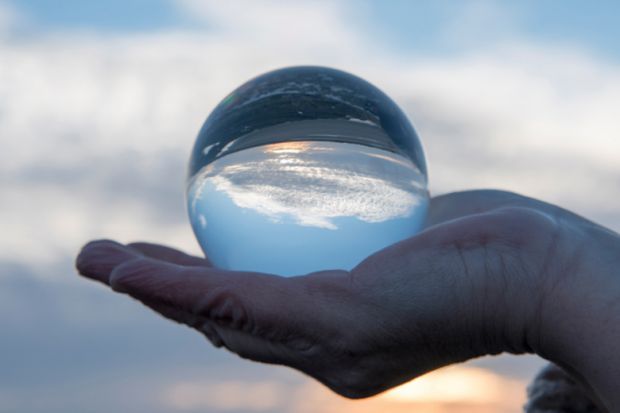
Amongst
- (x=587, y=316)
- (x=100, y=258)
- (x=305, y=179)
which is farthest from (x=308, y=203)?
(x=587, y=316)

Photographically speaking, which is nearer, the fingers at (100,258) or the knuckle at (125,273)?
the knuckle at (125,273)

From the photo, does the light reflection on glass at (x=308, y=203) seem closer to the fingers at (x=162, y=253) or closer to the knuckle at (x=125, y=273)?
the fingers at (x=162, y=253)

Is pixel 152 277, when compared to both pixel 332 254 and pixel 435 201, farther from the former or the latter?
pixel 435 201

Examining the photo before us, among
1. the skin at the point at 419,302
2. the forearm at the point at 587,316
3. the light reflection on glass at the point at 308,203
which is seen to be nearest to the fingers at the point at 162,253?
the light reflection on glass at the point at 308,203

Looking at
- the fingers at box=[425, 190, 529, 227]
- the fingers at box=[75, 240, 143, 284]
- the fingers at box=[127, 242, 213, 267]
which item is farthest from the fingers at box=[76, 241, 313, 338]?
the fingers at box=[425, 190, 529, 227]

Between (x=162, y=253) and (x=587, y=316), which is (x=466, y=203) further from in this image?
(x=162, y=253)
